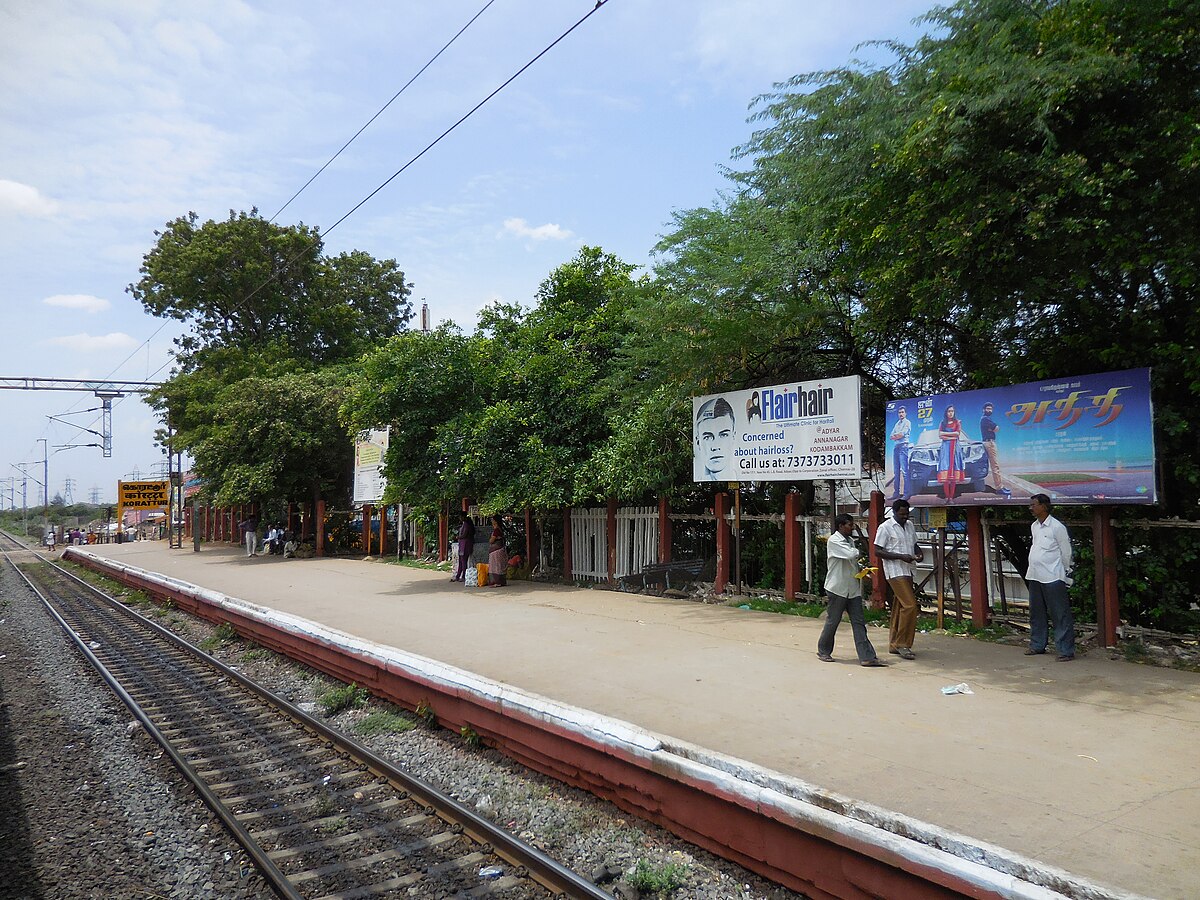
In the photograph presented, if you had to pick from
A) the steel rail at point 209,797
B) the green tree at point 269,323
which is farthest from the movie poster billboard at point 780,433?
the green tree at point 269,323

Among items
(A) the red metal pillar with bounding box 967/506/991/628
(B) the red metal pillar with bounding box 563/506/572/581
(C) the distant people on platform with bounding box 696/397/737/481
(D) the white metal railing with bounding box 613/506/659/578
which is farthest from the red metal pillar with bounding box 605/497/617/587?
(A) the red metal pillar with bounding box 967/506/991/628

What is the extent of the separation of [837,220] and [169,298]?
113 feet

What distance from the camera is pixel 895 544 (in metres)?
8.20

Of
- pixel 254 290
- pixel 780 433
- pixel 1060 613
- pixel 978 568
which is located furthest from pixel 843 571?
pixel 254 290

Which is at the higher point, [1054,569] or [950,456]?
[950,456]

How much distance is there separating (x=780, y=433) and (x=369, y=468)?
51.8 ft

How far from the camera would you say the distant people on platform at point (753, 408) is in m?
11.8

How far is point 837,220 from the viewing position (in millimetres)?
9922

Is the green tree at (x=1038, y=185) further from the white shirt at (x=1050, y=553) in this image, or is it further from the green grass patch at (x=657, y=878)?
the green grass patch at (x=657, y=878)

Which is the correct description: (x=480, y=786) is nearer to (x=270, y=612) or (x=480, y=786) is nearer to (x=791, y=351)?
(x=270, y=612)

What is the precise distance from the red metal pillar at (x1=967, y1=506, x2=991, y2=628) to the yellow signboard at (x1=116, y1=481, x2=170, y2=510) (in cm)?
5051

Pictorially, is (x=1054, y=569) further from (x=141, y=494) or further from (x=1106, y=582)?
(x=141, y=494)

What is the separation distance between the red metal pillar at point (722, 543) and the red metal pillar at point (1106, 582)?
5.34 meters

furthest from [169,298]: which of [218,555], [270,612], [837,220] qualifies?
[837,220]
